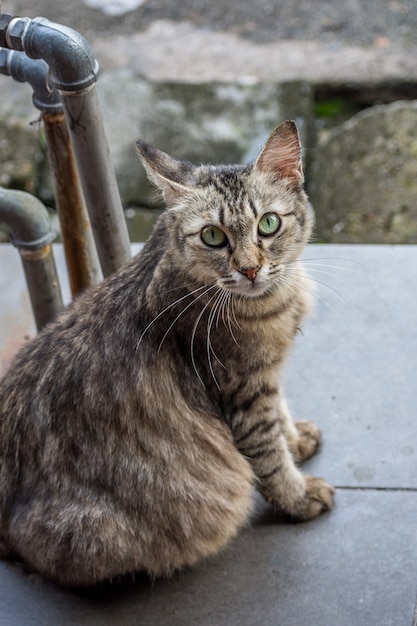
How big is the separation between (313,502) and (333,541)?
136 millimetres

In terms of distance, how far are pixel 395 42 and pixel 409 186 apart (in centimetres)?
161

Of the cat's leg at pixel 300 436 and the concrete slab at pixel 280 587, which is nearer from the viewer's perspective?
the concrete slab at pixel 280 587

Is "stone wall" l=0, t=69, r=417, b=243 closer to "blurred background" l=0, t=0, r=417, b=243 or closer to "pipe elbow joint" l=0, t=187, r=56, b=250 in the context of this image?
"blurred background" l=0, t=0, r=417, b=243

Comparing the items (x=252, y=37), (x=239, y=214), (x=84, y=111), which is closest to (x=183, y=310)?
(x=239, y=214)

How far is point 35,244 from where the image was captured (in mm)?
2951

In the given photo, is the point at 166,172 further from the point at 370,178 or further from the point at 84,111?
the point at 370,178

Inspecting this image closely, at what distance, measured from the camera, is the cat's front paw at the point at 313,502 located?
2.68 metres

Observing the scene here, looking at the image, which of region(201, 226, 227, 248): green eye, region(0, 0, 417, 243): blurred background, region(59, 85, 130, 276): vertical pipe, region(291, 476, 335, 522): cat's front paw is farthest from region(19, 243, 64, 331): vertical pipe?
region(0, 0, 417, 243): blurred background

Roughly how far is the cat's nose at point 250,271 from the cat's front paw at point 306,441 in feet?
2.70

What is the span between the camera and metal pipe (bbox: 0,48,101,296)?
2.67 metres

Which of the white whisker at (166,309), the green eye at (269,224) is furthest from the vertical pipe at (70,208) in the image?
the green eye at (269,224)

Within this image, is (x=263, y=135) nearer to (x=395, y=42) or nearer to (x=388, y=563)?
(x=395, y=42)

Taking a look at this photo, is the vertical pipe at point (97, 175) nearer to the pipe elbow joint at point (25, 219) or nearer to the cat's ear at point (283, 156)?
the pipe elbow joint at point (25, 219)

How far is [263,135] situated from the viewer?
5.30 metres
